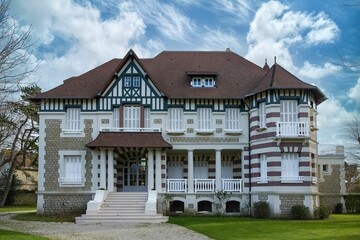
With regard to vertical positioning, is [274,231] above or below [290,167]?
below

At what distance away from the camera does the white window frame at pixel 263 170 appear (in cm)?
3047

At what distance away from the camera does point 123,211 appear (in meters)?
28.0

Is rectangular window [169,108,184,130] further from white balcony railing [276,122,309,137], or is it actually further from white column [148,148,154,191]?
white balcony railing [276,122,309,137]

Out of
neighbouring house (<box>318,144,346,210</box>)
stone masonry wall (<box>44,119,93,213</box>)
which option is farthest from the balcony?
neighbouring house (<box>318,144,346,210</box>)

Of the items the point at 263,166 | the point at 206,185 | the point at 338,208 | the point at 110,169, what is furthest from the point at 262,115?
the point at 338,208

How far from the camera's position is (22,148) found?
47.0 m

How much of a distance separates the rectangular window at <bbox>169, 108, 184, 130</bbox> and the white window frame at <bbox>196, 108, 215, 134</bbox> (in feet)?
3.62

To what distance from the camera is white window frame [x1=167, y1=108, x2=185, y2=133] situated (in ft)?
107

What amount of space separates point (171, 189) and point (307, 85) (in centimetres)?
1033

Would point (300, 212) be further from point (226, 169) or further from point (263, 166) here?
point (226, 169)

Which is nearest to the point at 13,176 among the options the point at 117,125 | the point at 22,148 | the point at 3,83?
the point at 22,148

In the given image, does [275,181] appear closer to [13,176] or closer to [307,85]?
[307,85]

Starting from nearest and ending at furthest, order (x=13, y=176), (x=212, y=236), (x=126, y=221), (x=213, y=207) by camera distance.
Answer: (x=212, y=236)
(x=126, y=221)
(x=213, y=207)
(x=13, y=176)

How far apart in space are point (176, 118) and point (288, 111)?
22.9 ft
